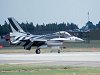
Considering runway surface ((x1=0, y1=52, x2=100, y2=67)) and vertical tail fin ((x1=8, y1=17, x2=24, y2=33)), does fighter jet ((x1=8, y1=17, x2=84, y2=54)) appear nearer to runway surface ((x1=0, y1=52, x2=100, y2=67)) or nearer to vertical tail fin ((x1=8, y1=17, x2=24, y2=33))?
vertical tail fin ((x1=8, y1=17, x2=24, y2=33))

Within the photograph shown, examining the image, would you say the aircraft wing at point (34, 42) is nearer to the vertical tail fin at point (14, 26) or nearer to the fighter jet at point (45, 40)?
the fighter jet at point (45, 40)

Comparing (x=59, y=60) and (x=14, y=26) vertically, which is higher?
(x=14, y=26)

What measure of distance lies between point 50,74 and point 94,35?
114867mm

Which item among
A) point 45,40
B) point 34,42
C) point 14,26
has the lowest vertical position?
point 34,42

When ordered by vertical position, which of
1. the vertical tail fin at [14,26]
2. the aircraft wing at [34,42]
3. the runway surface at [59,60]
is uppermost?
the vertical tail fin at [14,26]

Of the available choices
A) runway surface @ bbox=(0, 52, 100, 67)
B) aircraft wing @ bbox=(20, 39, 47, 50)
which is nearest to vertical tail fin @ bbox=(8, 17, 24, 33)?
aircraft wing @ bbox=(20, 39, 47, 50)

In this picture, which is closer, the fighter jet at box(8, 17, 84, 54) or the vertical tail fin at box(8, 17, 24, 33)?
the fighter jet at box(8, 17, 84, 54)

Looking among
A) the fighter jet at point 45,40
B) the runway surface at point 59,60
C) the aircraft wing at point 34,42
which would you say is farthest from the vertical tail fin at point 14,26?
the runway surface at point 59,60

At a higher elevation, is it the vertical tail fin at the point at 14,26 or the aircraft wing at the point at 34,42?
the vertical tail fin at the point at 14,26

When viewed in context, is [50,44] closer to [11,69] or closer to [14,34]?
[14,34]

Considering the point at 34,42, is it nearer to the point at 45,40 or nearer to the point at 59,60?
the point at 45,40

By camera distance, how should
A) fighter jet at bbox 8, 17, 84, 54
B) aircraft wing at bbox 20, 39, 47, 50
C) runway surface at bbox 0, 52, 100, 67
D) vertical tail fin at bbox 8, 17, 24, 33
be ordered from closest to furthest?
runway surface at bbox 0, 52, 100, 67
fighter jet at bbox 8, 17, 84, 54
aircraft wing at bbox 20, 39, 47, 50
vertical tail fin at bbox 8, 17, 24, 33

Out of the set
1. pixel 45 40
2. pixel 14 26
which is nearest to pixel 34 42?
pixel 45 40

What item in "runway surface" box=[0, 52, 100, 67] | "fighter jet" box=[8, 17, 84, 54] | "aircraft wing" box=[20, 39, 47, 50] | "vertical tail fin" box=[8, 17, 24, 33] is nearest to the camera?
"runway surface" box=[0, 52, 100, 67]
